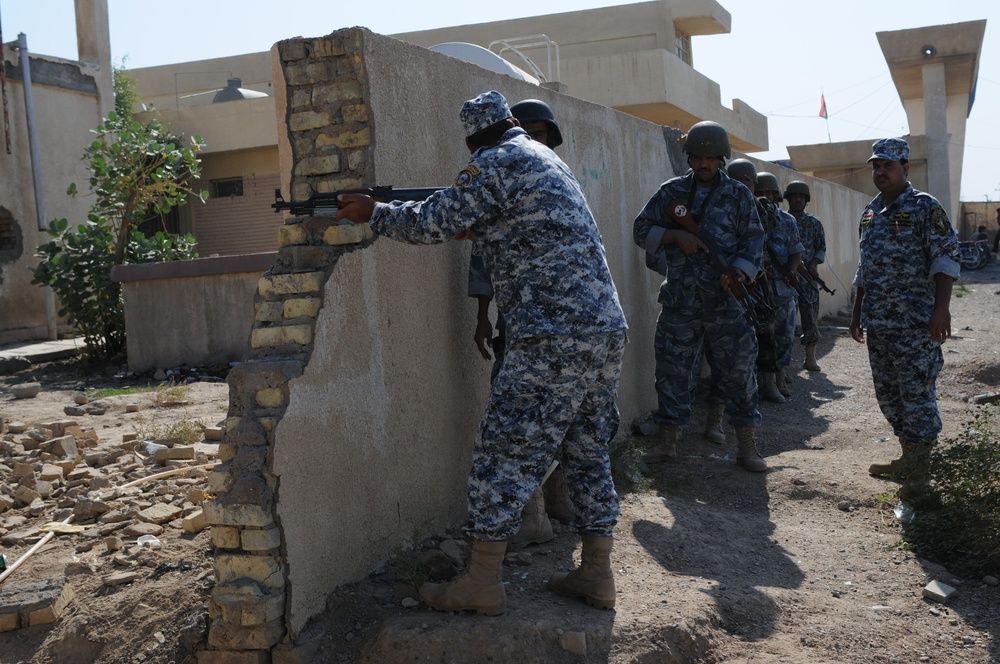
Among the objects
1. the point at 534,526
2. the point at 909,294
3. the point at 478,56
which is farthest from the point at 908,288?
the point at 478,56

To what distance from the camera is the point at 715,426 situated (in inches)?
237

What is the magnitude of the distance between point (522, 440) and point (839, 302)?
1270cm

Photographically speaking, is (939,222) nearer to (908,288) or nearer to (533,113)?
(908,288)

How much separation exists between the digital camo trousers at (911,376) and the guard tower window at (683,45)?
57.1ft

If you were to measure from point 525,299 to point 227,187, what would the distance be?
54.2 feet

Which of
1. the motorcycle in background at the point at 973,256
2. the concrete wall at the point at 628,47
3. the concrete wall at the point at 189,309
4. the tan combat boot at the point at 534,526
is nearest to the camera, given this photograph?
the tan combat boot at the point at 534,526

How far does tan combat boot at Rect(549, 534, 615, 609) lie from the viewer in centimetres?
333

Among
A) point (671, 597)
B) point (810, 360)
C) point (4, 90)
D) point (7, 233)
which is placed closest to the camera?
point (671, 597)

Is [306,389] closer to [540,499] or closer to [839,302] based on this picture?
[540,499]

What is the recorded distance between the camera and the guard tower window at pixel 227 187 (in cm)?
1850

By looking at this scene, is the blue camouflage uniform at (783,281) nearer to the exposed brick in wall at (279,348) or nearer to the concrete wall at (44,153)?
the exposed brick in wall at (279,348)

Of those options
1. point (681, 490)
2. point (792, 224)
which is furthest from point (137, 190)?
point (681, 490)

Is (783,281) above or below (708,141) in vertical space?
below

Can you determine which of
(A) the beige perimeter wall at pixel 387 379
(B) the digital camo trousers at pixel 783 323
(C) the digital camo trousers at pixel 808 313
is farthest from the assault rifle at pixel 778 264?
(A) the beige perimeter wall at pixel 387 379
